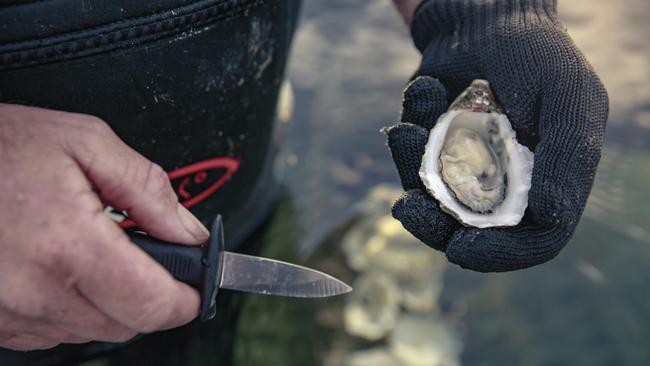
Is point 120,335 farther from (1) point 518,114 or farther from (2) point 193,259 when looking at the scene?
(1) point 518,114

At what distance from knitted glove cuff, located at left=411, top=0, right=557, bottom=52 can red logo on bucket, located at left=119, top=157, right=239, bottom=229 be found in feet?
1.56

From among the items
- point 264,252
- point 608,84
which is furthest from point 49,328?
point 608,84

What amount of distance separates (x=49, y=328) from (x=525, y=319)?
136 cm

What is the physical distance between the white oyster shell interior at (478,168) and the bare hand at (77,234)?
0.41 m

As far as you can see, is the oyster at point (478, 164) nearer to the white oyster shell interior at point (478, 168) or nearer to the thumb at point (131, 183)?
the white oyster shell interior at point (478, 168)

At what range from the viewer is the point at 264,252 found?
1854 mm

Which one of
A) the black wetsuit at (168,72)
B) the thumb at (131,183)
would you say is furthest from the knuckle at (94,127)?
the black wetsuit at (168,72)

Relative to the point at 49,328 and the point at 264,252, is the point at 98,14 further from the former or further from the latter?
the point at 264,252

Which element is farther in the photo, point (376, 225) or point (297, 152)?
point (297, 152)

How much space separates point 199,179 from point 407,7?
22.9 inches

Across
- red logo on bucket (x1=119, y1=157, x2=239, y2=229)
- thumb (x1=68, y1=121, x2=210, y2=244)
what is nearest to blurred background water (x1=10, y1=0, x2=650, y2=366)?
red logo on bucket (x1=119, y1=157, x2=239, y2=229)

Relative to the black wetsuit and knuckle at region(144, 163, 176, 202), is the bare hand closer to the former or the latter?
knuckle at region(144, 163, 176, 202)

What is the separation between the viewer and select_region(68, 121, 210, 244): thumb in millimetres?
799

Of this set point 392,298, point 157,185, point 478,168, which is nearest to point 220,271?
point 157,185
